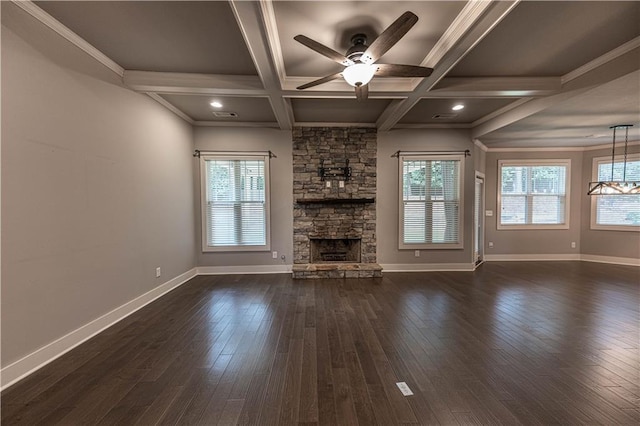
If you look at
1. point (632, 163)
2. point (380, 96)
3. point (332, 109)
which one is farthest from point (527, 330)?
point (632, 163)

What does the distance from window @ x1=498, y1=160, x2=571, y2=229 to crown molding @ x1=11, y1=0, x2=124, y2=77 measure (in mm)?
7486

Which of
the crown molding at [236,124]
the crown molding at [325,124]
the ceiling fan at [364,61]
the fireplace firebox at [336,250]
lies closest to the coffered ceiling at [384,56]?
the ceiling fan at [364,61]

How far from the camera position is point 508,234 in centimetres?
613

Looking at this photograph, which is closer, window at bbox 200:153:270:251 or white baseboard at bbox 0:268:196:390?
white baseboard at bbox 0:268:196:390

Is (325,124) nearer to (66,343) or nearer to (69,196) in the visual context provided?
(69,196)

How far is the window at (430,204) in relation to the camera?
5.25 m

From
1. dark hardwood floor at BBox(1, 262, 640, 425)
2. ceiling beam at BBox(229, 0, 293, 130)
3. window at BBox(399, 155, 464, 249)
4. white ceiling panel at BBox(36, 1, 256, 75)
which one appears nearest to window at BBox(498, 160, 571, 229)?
window at BBox(399, 155, 464, 249)

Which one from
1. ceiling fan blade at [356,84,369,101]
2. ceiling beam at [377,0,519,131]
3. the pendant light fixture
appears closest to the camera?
ceiling beam at [377,0,519,131]

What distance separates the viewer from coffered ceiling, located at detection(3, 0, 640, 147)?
2.12 m

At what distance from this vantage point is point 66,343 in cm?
235

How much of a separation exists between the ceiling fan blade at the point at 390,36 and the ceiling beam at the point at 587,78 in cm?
250

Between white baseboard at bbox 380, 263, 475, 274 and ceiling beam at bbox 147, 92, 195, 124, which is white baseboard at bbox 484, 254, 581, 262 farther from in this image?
ceiling beam at bbox 147, 92, 195, 124

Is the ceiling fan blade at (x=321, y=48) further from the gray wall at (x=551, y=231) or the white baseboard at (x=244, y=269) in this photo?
the gray wall at (x=551, y=231)

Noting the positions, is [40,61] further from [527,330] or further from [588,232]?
[588,232]
